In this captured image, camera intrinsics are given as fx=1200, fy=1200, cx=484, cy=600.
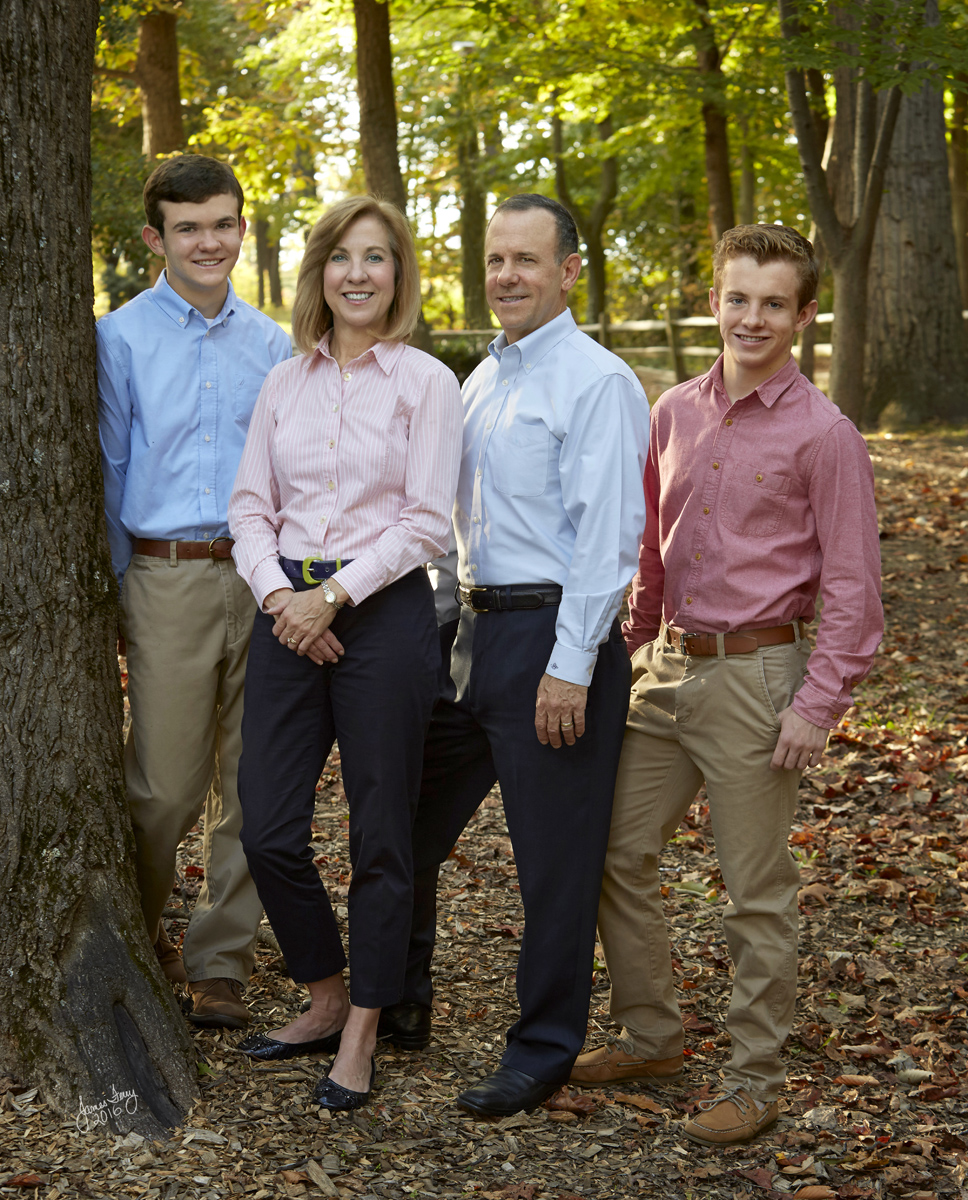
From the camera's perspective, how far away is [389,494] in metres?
3.15

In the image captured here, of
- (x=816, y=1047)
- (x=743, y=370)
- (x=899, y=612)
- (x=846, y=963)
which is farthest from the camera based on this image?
(x=899, y=612)

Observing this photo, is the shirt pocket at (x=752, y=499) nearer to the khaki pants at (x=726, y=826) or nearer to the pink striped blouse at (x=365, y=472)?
the khaki pants at (x=726, y=826)

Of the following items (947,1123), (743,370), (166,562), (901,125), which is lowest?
(947,1123)

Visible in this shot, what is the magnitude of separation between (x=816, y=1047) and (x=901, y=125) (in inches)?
436

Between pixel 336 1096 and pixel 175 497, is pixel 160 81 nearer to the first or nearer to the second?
pixel 175 497

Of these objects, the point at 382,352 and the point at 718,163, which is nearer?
the point at 382,352

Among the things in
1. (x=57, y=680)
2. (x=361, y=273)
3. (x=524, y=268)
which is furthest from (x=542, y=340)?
(x=57, y=680)

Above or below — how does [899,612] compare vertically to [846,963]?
above

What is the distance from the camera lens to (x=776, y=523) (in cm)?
312

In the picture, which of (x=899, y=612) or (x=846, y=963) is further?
(x=899, y=612)

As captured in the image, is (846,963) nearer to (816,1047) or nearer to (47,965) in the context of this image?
(816,1047)

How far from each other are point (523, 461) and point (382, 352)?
1.57 feet

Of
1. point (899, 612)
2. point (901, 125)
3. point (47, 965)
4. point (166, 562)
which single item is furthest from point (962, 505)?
point (47, 965)

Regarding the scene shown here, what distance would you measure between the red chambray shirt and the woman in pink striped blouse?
2.14ft
